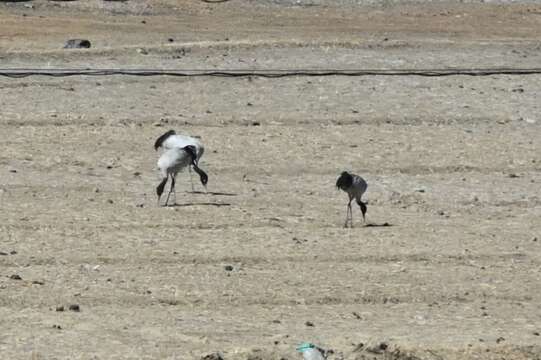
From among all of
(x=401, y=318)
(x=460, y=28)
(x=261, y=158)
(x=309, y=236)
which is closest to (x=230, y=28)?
(x=460, y=28)

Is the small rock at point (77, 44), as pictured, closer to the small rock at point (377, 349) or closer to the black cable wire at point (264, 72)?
the black cable wire at point (264, 72)

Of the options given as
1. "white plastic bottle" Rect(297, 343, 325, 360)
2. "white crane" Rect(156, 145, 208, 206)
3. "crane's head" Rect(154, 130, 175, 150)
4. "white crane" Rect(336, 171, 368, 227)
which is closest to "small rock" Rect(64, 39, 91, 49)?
"crane's head" Rect(154, 130, 175, 150)

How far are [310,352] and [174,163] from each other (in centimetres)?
487

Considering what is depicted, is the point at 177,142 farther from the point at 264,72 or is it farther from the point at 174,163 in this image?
the point at 264,72

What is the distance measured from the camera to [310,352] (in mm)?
11664

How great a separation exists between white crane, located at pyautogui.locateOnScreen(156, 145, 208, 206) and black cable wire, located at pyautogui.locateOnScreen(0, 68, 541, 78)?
14.6 feet

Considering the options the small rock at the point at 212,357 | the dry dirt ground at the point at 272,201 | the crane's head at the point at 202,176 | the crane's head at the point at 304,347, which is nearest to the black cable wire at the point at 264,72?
the dry dirt ground at the point at 272,201

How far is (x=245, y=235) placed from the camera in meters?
15.1

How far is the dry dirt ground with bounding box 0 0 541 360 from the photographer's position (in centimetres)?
1252

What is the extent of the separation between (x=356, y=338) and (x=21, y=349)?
2.19 meters

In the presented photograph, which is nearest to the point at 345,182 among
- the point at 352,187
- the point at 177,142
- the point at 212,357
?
the point at 352,187

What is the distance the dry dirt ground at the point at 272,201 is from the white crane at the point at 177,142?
31cm

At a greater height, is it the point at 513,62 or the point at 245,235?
the point at 513,62

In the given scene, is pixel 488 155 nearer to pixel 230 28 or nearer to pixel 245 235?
pixel 245 235
